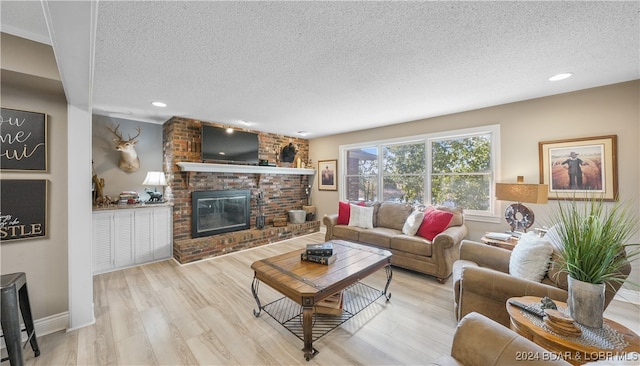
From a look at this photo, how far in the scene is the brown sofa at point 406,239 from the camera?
9.64 ft

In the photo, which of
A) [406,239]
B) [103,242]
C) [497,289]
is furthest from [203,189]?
[497,289]

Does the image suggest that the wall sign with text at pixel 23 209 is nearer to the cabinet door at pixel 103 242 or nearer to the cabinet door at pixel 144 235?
the cabinet door at pixel 103 242

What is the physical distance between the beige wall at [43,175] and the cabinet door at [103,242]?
53.0 inches

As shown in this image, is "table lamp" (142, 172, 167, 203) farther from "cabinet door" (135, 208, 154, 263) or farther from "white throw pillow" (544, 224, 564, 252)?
"white throw pillow" (544, 224, 564, 252)

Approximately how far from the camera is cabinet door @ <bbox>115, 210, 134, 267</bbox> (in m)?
3.36

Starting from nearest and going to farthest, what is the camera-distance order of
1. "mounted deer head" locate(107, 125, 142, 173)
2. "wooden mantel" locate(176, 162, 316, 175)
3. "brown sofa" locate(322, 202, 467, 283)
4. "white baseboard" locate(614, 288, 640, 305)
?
"white baseboard" locate(614, 288, 640, 305) < "brown sofa" locate(322, 202, 467, 283) < "mounted deer head" locate(107, 125, 142, 173) < "wooden mantel" locate(176, 162, 316, 175)

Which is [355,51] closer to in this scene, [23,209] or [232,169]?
[23,209]

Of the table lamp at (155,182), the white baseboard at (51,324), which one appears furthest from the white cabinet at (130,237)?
the white baseboard at (51,324)

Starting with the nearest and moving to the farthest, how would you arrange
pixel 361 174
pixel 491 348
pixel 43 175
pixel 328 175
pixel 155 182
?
pixel 491 348
pixel 43 175
pixel 155 182
pixel 361 174
pixel 328 175

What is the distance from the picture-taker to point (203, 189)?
4195 millimetres

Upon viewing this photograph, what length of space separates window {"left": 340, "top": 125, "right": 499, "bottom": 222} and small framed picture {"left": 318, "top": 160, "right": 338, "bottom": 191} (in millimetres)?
308

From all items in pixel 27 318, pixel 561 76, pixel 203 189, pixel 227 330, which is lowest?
pixel 227 330

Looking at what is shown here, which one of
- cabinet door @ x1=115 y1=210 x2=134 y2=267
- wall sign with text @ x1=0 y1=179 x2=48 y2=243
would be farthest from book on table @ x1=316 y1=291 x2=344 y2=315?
cabinet door @ x1=115 y1=210 x2=134 y2=267

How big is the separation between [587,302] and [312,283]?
1586 millimetres
